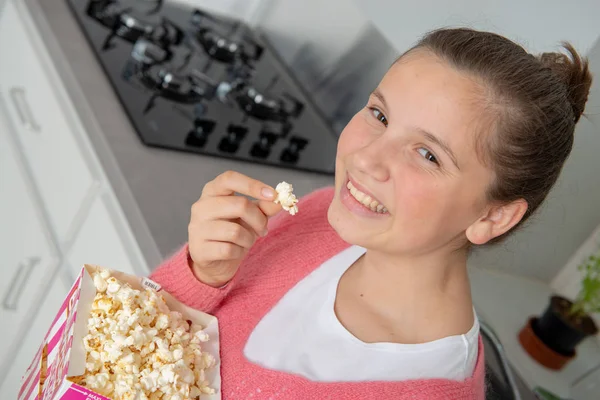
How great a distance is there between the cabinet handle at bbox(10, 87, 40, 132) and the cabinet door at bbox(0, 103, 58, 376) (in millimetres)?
109

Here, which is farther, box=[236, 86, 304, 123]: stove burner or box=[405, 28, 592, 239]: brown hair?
box=[236, 86, 304, 123]: stove burner

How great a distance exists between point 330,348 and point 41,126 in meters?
1.10

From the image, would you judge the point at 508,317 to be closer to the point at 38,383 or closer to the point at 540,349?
the point at 540,349

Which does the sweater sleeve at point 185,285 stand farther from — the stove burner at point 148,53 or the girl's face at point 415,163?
the stove burner at point 148,53

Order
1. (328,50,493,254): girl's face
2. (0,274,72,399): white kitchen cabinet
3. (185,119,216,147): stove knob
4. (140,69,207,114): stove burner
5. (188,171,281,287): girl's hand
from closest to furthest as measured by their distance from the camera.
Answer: (328,50,493,254): girl's face < (188,171,281,287): girl's hand < (0,274,72,399): white kitchen cabinet < (185,119,216,147): stove knob < (140,69,207,114): stove burner

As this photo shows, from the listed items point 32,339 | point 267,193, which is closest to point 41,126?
point 32,339

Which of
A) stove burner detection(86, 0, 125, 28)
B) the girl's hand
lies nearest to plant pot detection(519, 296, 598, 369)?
the girl's hand

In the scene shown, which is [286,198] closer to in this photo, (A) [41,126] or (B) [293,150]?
(B) [293,150]

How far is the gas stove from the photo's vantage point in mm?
1598

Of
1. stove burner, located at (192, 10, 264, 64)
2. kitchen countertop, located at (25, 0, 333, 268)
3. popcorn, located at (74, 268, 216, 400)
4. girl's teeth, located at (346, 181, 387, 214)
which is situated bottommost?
kitchen countertop, located at (25, 0, 333, 268)

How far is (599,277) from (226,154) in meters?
1.00

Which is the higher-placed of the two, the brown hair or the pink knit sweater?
the brown hair

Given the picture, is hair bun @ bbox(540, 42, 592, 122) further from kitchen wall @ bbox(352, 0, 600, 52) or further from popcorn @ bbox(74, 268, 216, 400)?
popcorn @ bbox(74, 268, 216, 400)

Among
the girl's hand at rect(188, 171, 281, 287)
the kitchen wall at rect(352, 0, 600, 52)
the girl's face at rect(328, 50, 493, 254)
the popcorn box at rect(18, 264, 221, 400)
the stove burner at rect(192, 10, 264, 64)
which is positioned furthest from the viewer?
the stove burner at rect(192, 10, 264, 64)
